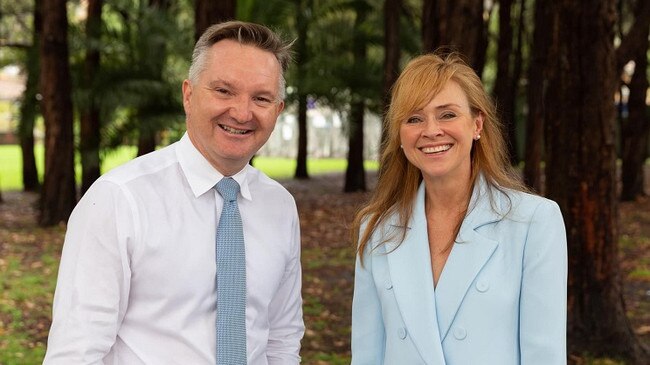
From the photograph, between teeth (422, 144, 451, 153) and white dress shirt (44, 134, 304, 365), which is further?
teeth (422, 144, 451, 153)

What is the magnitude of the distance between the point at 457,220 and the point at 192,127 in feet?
3.19

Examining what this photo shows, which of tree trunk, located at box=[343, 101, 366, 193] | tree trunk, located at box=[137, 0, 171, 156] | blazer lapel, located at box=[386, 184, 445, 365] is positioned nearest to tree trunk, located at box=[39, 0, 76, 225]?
tree trunk, located at box=[137, 0, 171, 156]

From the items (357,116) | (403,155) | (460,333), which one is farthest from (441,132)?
(357,116)

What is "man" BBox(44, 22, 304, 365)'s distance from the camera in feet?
9.37

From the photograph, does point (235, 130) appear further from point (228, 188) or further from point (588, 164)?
point (588, 164)

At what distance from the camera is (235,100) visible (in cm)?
305

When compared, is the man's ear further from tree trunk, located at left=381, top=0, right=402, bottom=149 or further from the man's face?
tree trunk, located at left=381, top=0, right=402, bottom=149

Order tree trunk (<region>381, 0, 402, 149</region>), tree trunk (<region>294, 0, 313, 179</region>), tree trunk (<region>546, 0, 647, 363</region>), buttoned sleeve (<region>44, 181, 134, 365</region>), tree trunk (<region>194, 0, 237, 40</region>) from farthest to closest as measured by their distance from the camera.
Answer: tree trunk (<region>294, 0, 313, 179</region>)
tree trunk (<region>381, 0, 402, 149</region>)
tree trunk (<region>194, 0, 237, 40</region>)
tree trunk (<region>546, 0, 647, 363</region>)
buttoned sleeve (<region>44, 181, 134, 365</region>)

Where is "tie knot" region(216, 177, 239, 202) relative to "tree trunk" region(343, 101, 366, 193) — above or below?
above

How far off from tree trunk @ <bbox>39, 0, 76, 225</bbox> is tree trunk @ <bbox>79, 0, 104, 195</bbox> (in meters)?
2.02

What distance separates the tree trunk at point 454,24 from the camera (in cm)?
742

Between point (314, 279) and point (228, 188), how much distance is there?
8216 mm

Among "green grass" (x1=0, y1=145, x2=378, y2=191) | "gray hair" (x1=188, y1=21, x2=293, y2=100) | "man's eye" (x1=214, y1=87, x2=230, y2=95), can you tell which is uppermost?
Answer: "gray hair" (x1=188, y1=21, x2=293, y2=100)

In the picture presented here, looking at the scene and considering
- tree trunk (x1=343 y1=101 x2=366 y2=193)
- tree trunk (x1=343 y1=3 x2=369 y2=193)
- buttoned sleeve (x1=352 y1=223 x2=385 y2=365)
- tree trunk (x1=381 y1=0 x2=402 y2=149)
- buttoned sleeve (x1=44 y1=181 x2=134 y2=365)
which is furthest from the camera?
tree trunk (x1=343 y1=101 x2=366 y2=193)
